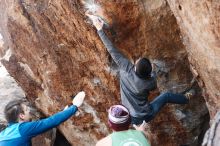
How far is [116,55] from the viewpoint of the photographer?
804 cm

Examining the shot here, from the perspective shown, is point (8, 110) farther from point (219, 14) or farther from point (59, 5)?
point (219, 14)

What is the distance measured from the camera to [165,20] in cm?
868

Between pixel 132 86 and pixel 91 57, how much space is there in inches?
68.2

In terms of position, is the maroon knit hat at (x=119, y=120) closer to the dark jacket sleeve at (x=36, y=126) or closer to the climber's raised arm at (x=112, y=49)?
the dark jacket sleeve at (x=36, y=126)

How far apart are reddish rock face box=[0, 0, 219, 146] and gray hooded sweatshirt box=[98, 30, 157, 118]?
729mm

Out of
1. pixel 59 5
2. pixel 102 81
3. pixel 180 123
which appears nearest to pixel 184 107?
pixel 180 123

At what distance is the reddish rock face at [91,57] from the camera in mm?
8656

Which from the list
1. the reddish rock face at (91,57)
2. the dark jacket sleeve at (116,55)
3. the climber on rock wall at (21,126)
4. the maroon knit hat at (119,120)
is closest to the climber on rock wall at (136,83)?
the dark jacket sleeve at (116,55)

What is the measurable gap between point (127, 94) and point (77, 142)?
3.72 m

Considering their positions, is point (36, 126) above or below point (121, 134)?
above

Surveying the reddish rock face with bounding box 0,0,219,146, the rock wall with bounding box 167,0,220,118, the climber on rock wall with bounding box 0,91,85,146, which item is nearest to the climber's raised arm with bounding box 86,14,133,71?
the reddish rock face with bounding box 0,0,219,146

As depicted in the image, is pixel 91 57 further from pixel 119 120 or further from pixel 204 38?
pixel 119 120

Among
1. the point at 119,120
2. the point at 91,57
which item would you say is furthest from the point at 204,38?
the point at 91,57

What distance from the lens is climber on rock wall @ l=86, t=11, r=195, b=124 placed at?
764cm
